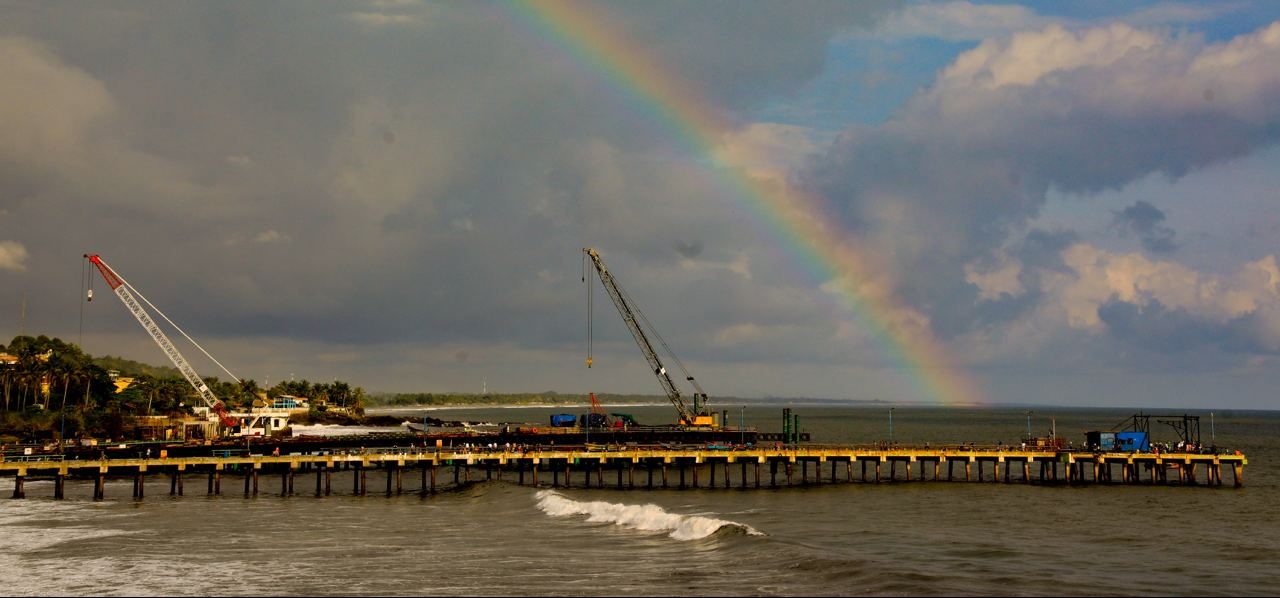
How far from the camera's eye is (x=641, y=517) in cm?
6619

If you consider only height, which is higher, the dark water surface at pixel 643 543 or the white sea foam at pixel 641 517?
the white sea foam at pixel 641 517

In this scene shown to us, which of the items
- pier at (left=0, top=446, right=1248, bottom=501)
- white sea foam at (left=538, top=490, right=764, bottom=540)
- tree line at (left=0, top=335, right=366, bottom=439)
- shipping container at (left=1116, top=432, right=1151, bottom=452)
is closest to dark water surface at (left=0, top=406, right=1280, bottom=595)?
white sea foam at (left=538, top=490, right=764, bottom=540)

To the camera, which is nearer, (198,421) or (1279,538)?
(1279,538)

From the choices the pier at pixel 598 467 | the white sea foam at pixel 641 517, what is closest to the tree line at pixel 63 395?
the pier at pixel 598 467

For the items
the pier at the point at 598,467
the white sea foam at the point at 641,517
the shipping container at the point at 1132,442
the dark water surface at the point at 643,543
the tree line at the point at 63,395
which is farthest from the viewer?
the tree line at the point at 63,395

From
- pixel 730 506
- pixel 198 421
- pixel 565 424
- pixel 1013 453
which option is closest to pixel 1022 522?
pixel 730 506

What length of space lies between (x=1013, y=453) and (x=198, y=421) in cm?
13114

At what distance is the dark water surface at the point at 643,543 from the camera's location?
45.0 metres

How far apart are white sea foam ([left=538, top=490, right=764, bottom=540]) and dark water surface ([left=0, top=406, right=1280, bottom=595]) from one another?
0.24 m

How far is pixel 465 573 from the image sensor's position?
46.7m

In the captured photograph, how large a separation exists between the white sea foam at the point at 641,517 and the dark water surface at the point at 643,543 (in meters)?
0.24

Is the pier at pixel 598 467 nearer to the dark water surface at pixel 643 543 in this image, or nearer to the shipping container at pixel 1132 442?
the shipping container at pixel 1132 442

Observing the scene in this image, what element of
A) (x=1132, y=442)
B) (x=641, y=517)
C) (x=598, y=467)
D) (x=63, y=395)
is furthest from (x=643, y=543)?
(x=63, y=395)

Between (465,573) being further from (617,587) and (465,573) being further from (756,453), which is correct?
(756,453)
